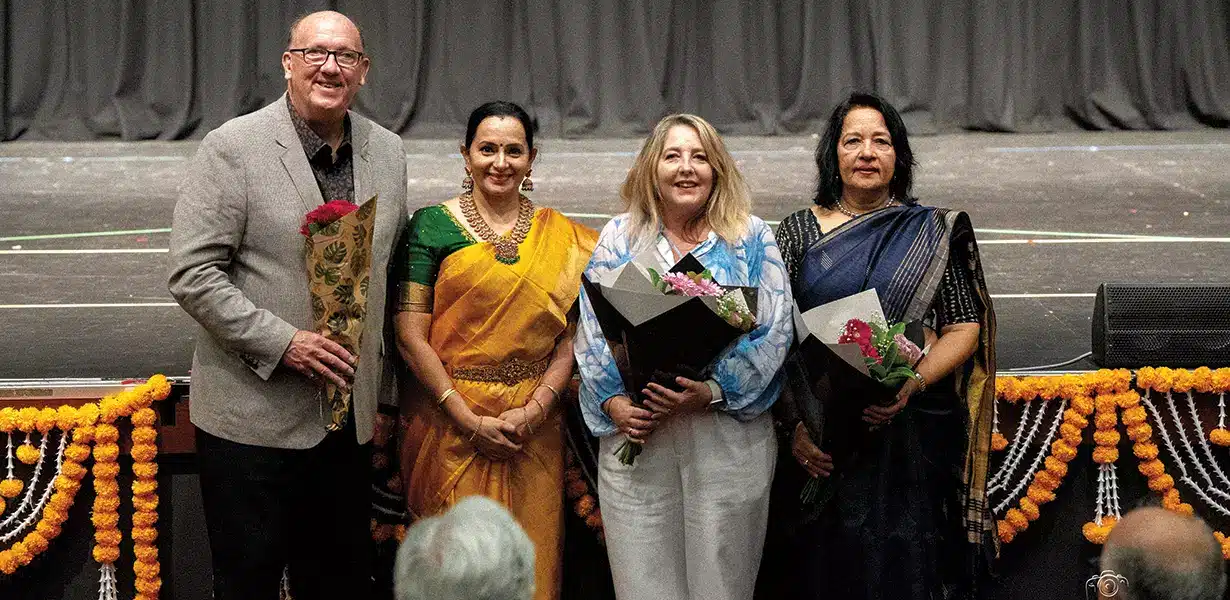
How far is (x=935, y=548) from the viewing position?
9.97ft

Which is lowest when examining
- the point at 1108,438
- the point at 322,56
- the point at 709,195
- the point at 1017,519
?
the point at 1017,519

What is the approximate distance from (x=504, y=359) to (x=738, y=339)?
0.54m

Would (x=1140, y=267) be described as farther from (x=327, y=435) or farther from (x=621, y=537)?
(x=327, y=435)

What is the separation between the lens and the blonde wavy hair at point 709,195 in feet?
9.75

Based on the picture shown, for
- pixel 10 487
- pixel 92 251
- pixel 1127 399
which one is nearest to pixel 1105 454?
pixel 1127 399

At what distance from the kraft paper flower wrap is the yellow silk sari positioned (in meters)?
0.25

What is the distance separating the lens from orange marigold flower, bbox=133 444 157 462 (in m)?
3.27

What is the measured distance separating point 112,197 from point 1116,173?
5.74m

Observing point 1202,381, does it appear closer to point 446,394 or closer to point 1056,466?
point 1056,466

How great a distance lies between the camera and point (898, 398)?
291 centimetres

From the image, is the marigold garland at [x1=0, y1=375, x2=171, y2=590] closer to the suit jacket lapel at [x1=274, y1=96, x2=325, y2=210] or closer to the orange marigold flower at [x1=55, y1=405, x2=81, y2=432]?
the orange marigold flower at [x1=55, y1=405, x2=81, y2=432]

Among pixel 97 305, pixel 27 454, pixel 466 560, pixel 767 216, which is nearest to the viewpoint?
pixel 466 560

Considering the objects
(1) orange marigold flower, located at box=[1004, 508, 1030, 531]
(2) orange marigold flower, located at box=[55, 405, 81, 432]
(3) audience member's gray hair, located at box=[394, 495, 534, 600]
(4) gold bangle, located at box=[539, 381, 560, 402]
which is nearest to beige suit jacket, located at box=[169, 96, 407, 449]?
(4) gold bangle, located at box=[539, 381, 560, 402]

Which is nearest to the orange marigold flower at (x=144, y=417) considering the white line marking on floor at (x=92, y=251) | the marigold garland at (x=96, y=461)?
the marigold garland at (x=96, y=461)
